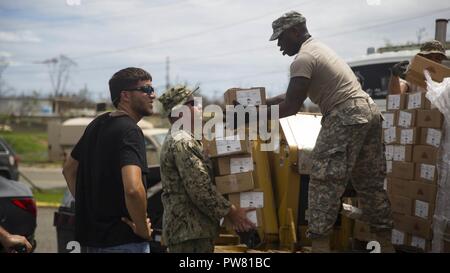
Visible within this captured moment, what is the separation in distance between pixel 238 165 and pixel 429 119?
1366 mm

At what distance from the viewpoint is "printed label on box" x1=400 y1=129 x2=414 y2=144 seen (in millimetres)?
3869

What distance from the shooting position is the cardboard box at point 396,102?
4.02m

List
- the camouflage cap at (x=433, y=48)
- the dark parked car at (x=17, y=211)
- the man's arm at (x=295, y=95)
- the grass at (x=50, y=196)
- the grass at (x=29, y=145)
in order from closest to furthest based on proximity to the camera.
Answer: the man's arm at (x=295, y=95) → the camouflage cap at (x=433, y=48) → the dark parked car at (x=17, y=211) → the grass at (x=50, y=196) → the grass at (x=29, y=145)

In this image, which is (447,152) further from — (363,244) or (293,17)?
(293,17)

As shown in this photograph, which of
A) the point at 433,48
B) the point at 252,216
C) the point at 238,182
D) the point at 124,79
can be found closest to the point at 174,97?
the point at 124,79

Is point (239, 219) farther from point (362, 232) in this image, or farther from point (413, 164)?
point (413, 164)

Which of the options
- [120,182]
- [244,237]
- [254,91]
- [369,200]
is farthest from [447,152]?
[120,182]

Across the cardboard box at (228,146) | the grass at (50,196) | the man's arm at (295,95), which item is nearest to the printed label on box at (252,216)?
the cardboard box at (228,146)

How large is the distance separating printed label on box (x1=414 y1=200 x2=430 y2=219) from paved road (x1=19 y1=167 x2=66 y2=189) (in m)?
13.2

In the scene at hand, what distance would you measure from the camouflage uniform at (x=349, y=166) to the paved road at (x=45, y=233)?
16.5ft

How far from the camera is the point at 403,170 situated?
3.89 m

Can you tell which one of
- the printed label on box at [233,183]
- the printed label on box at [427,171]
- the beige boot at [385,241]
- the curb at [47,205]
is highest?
the printed label on box at [427,171]

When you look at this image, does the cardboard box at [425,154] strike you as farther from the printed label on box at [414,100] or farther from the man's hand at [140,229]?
the man's hand at [140,229]

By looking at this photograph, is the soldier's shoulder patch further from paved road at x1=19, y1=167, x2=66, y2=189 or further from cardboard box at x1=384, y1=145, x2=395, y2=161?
paved road at x1=19, y1=167, x2=66, y2=189
